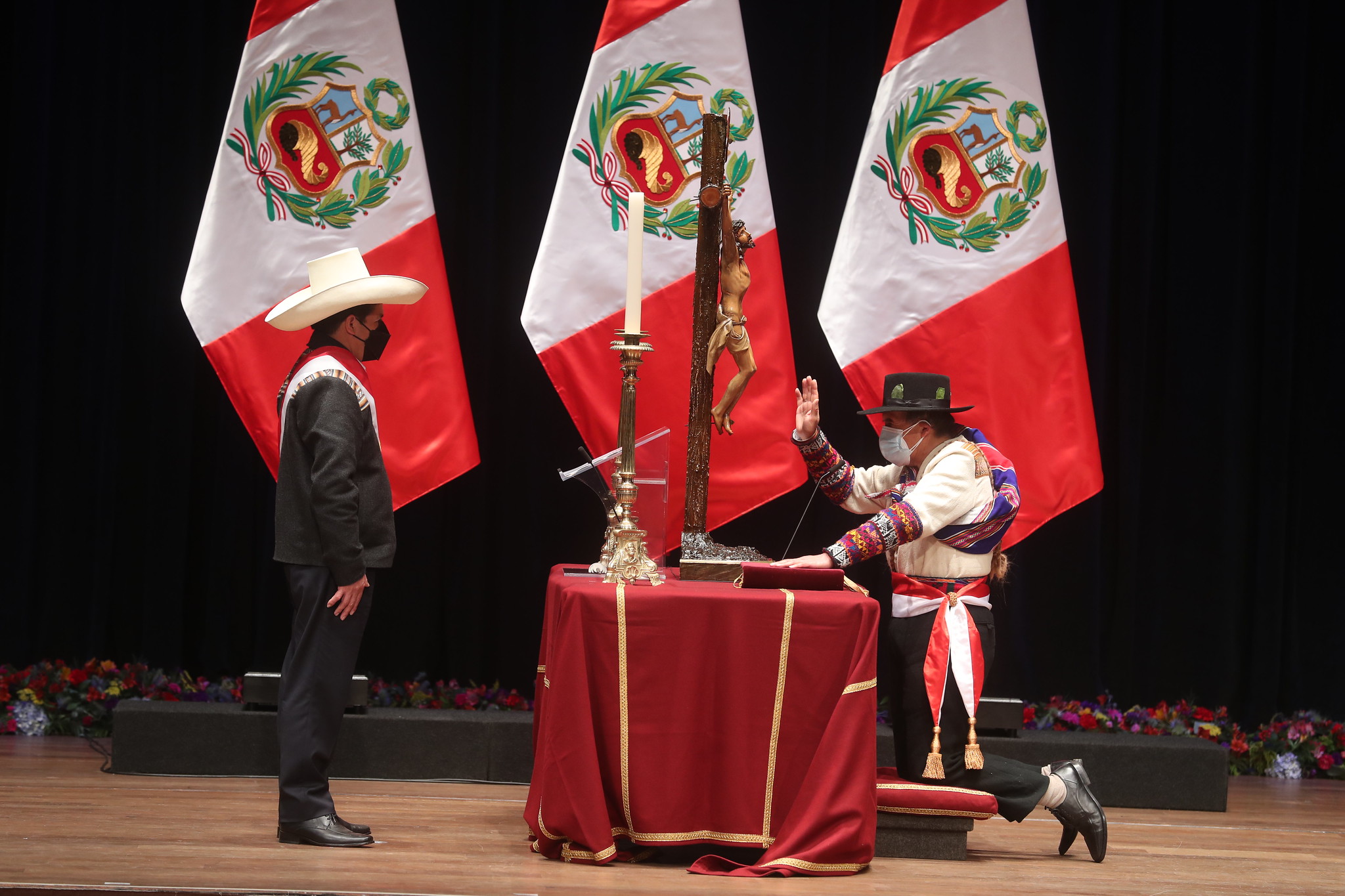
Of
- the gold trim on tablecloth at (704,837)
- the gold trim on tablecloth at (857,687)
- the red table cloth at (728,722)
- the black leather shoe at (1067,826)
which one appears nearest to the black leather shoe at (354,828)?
the red table cloth at (728,722)

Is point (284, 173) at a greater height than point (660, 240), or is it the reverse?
point (284, 173)

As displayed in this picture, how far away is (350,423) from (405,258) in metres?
1.09

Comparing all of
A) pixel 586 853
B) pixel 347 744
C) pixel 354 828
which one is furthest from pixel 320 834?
pixel 347 744

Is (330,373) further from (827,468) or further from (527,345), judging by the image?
(527,345)

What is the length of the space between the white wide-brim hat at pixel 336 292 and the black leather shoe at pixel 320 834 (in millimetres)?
1166

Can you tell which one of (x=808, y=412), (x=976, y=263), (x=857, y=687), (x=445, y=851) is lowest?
(x=445, y=851)

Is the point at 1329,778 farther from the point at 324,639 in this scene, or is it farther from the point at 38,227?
the point at 38,227

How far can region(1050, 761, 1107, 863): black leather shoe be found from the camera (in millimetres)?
3066

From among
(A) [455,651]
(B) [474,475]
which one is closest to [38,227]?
(B) [474,475]

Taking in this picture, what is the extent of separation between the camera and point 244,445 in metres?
4.52

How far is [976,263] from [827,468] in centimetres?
97

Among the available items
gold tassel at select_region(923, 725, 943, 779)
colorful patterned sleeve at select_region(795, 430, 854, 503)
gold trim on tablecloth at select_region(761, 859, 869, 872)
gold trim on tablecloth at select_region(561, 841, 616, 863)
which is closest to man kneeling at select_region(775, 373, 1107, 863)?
gold tassel at select_region(923, 725, 943, 779)

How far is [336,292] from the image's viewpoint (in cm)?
292

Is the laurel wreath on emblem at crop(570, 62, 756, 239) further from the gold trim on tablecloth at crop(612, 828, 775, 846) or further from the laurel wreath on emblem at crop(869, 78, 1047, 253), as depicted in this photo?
the gold trim on tablecloth at crop(612, 828, 775, 846)
